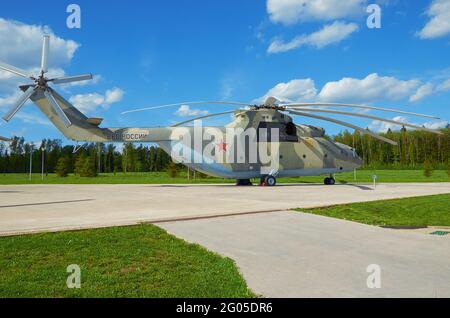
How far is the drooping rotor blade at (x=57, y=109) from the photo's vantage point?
888 inches

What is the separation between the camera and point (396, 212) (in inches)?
514

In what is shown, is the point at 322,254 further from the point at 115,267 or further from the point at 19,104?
the point at 19,104

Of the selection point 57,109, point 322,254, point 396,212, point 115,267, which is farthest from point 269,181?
point 115,267

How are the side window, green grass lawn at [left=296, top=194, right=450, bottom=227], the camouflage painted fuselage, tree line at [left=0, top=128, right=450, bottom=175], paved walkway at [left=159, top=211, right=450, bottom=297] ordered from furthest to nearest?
tree line at [left=0, top=128, right=450, bottom=175], the side window, the camouflage painted fuselage, green grass lawn at [left=296, top=194, right=450, bottom=227], paved walkway at [left=159, top=211, right=450, bottom=297]

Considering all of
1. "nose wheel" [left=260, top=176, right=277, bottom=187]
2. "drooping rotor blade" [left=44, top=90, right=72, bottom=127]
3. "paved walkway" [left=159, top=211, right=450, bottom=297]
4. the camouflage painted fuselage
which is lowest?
"paved walkway" [left=159, top=211, right=450, bottom=297]

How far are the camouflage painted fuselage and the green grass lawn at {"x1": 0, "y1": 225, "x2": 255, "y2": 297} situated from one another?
54.2 feet

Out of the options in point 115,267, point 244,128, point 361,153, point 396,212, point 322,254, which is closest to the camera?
point 115,267

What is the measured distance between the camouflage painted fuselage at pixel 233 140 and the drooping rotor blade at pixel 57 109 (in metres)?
0.26

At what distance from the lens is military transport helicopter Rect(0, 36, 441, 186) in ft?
74.4

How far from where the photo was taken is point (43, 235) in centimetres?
772

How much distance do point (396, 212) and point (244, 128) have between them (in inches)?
514

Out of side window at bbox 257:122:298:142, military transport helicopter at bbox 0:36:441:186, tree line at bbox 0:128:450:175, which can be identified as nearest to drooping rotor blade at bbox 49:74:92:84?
A: military transport helicopter at bbox 0:36:441:186

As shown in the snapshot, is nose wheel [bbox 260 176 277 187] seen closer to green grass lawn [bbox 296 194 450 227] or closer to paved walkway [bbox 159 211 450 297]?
green grass lawn [bbox 296 194 450 227]
